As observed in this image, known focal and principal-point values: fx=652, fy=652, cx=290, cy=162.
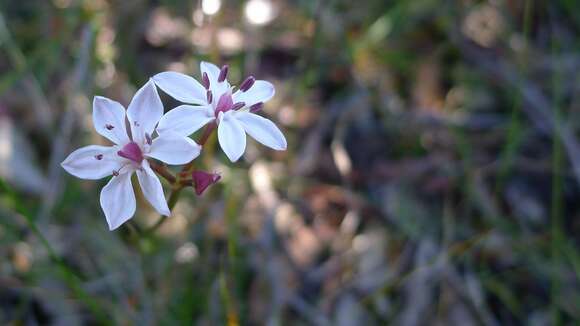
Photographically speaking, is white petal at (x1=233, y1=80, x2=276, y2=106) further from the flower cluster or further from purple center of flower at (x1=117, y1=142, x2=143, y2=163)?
purple center of flower at (x1=117, y1=142, x2=143, y2=163)

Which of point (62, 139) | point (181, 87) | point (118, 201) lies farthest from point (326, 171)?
point (118, 201)

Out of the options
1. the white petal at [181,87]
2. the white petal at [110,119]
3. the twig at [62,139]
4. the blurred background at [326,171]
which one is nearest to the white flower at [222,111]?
the white petal at [181,87]

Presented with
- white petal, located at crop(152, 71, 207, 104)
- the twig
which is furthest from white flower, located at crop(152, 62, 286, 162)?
the twig

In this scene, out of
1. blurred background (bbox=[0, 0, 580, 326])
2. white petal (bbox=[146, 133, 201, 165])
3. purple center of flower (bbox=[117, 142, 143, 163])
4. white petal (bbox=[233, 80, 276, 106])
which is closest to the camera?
white petal (bbox=[146, 133, 201, 165])

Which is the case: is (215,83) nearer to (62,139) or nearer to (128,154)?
(128,154)

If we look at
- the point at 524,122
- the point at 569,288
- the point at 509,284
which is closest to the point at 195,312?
the point at 509,284

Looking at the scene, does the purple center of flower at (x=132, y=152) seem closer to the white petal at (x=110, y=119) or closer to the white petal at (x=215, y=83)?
the white petal at (x=110, y=119)

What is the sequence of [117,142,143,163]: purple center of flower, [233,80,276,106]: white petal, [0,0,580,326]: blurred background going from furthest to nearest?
[0,0,580,326]: blurred background
[233,80,276,106]: white petal
[117,142,143,163]: purple center of flower
